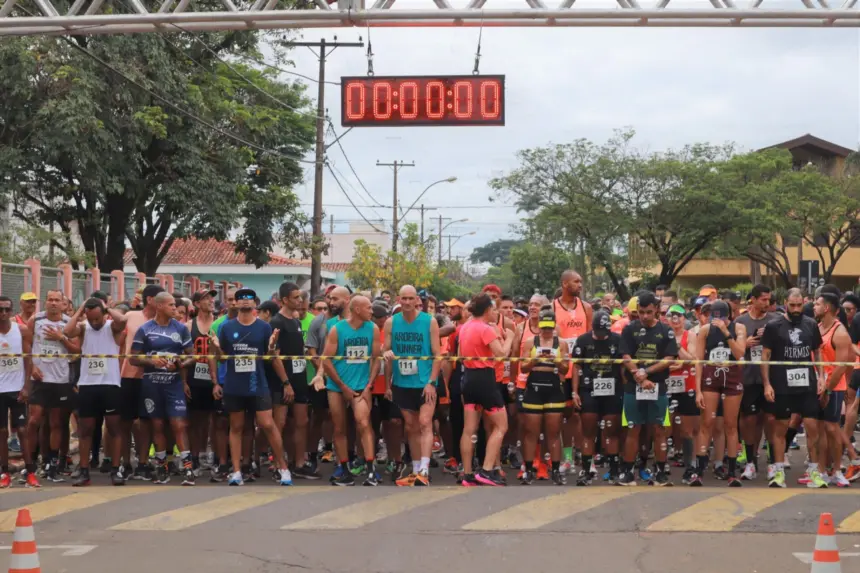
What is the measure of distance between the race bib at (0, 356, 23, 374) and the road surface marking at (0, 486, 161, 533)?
154 centimetres

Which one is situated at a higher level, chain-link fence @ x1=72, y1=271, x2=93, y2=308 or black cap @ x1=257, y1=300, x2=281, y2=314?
chain-link fence @ x1=72, y1=271, x2=93, y2=308

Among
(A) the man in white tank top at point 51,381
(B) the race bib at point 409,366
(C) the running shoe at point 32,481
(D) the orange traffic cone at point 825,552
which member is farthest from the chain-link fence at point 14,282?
(D) the orange traffic cone at point 825,552

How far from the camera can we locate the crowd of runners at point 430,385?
11375 millimetres

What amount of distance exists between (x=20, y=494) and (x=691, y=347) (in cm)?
728

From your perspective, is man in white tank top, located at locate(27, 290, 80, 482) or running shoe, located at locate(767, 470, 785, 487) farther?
man in white tank top, located at locate(27, 290, 80, 482)

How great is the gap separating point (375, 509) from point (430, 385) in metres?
1.78

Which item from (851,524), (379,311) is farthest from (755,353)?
(379,311)

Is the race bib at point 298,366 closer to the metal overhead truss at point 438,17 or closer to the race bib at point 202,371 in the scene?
the race bib at point 202,371

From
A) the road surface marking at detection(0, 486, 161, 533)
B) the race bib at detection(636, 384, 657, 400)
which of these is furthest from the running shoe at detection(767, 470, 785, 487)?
the road surface marking at detection(0, 486, 161, 533)

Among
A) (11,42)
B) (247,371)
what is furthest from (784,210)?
(247,371)

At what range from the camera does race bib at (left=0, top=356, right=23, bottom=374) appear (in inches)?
448

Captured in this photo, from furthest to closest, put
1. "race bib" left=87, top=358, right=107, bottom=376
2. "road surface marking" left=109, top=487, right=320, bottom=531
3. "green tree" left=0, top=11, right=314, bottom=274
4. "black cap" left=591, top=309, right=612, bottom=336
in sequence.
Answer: "green tree" left=0, top=11, right=314, bottom=274 < "race bib" left=87, top=358, right=107, bottom=376 < "black cap" left=591, top=309, right=612, bottom=336 < "road surface marking" left=109, top=487, right=320, bottom=531

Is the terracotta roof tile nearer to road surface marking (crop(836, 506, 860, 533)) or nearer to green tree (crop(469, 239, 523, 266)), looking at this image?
road surface marking (crop(836, 506, 860, 533))

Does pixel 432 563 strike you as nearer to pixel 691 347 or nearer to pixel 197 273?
pixel 691 347
